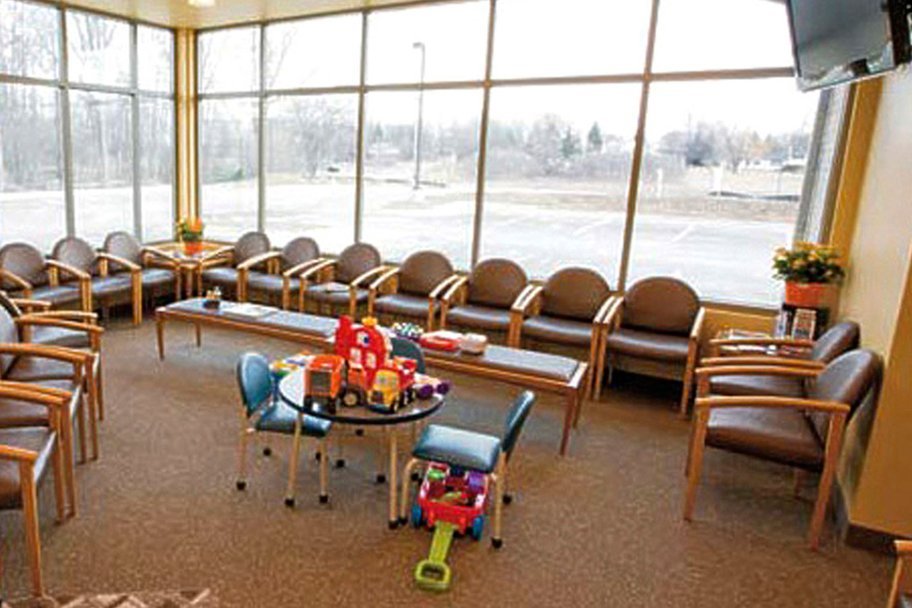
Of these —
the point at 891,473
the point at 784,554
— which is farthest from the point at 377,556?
the point at 891,473

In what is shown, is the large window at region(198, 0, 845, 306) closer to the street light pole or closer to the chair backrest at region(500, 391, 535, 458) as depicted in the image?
the street light pole

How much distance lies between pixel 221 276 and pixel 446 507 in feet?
13.4

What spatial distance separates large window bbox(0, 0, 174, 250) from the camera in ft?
17.3

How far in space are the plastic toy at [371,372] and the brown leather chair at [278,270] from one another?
9.68 ft

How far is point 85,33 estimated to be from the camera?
5637mm

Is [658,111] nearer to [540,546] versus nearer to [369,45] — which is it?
[369,45]

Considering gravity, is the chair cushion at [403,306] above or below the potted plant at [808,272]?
below

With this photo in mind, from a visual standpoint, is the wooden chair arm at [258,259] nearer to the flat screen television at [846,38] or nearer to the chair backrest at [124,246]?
the chair backrest at [124,246]

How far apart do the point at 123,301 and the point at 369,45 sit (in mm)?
3132

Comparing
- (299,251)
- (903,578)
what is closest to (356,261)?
(299,251)

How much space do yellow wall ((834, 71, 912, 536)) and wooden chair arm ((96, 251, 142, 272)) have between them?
534 cm

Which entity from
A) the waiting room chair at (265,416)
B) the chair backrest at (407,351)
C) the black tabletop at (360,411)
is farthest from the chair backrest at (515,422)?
the waiting room chair at (265,416)

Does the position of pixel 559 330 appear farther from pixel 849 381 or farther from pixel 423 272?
pixel 849 381

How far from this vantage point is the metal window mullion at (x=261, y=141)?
620 cm
